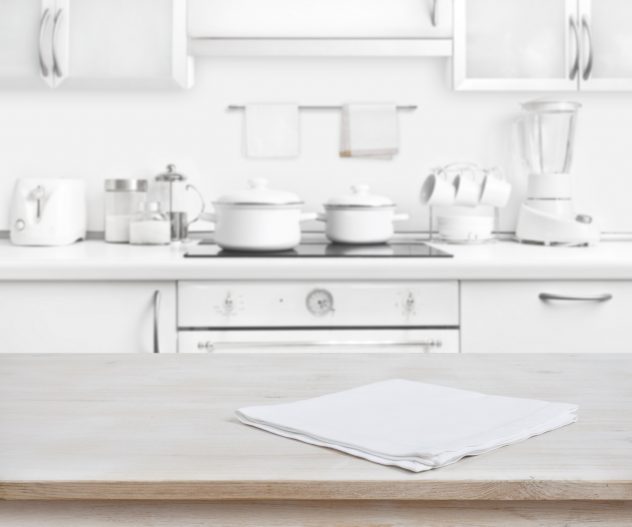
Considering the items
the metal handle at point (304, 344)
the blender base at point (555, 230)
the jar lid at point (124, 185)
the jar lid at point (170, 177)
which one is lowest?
the metal handle at point (304, 344)

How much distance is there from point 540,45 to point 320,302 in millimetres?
1228

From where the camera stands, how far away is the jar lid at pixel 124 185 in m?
2.84

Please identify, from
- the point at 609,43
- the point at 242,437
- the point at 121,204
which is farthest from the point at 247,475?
the point at 609,43

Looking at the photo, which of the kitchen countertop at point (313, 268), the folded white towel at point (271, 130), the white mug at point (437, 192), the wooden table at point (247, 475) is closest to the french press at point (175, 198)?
the folded white towel at point (271, 130)

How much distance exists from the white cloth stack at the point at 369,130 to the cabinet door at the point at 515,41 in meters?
0.32

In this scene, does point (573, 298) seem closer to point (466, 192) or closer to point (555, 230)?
point (555, 230)

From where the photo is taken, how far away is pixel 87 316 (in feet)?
7.70

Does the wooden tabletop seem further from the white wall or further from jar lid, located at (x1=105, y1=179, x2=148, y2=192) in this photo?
the white wall

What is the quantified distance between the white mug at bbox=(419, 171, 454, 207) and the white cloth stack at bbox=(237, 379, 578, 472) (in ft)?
6.10

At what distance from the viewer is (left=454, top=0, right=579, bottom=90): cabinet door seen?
289 cm

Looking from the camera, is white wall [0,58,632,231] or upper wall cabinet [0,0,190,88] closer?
upper wall cabinet [0,0,190,88]

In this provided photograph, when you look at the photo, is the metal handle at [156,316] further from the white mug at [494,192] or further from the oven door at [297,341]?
the white mug at [494,192]

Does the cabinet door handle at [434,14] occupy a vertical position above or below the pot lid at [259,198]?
above

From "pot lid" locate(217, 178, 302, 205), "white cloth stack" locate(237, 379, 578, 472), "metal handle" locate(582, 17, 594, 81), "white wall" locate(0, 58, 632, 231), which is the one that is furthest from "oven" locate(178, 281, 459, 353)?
"white cloth stack" locate(237, 379, 578, 472)
